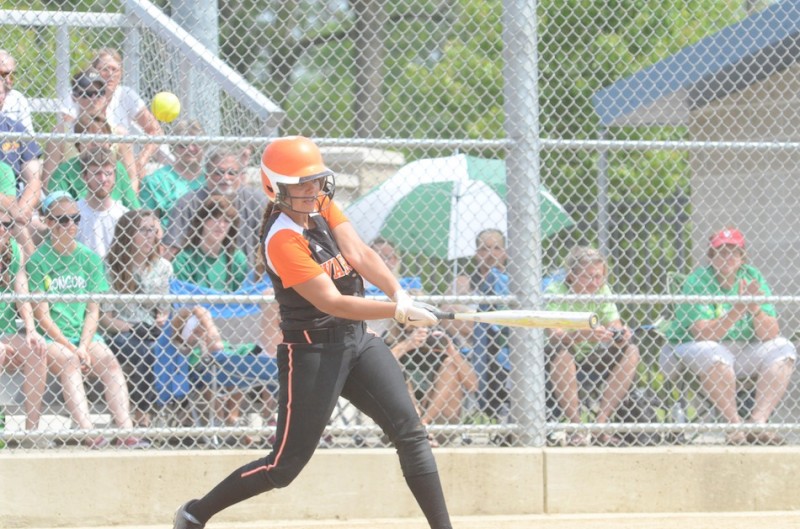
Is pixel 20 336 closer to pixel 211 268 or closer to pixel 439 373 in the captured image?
pixel 211 268

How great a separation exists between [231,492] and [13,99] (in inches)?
117

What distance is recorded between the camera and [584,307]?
21.4ft

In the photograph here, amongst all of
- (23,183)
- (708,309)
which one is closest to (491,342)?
(708,309)

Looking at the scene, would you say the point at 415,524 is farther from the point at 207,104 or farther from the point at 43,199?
the point at 207,104

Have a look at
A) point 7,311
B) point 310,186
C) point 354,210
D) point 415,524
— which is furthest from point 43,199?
point 354,210

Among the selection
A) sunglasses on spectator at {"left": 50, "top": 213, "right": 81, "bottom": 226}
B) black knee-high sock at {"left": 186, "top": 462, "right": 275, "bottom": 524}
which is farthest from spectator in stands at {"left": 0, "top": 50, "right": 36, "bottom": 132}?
black knee-high sock at {"left": 186, "top": 462, "right": 275, "bottom": 524}

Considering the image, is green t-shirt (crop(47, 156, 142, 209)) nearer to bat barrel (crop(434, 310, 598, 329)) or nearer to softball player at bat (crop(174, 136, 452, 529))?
softball player at bat (crop(174, 136, 452, 529))

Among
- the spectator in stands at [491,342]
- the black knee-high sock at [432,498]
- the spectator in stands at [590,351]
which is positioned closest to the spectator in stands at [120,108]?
the spectator in stands at [491,342]

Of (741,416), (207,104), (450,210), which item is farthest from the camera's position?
(450,210)

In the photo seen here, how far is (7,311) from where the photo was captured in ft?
18.7

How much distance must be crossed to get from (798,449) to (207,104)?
4086 mm

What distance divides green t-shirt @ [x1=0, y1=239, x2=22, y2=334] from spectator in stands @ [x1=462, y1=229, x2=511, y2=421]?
239 cm

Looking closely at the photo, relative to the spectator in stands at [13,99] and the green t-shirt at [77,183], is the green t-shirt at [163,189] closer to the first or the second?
the green t-shirt at [77,183]

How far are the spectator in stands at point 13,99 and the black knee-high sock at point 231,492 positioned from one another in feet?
8.06
